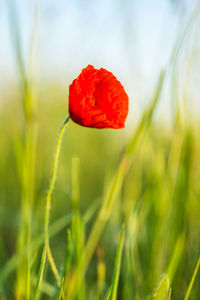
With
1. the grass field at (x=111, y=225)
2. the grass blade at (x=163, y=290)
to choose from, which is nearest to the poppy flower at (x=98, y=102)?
the grass field at (x=111, y=225)

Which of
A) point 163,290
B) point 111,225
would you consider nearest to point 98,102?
point 163,290

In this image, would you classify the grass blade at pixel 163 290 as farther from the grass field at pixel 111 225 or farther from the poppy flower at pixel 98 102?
the poppy flower at pixel 98 102

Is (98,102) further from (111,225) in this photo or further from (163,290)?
(111,225)

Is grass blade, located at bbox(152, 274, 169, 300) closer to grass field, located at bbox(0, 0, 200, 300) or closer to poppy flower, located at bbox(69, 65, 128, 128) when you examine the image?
grass field, located at bbox(0, 0, 200, 300)

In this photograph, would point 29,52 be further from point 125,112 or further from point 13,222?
point 13,222

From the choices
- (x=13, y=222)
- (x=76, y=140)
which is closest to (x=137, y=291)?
(x=13, y=222)

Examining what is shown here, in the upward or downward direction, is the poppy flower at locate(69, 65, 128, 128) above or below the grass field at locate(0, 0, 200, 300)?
above

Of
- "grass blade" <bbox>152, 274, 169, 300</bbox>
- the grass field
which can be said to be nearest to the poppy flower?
the grass field
